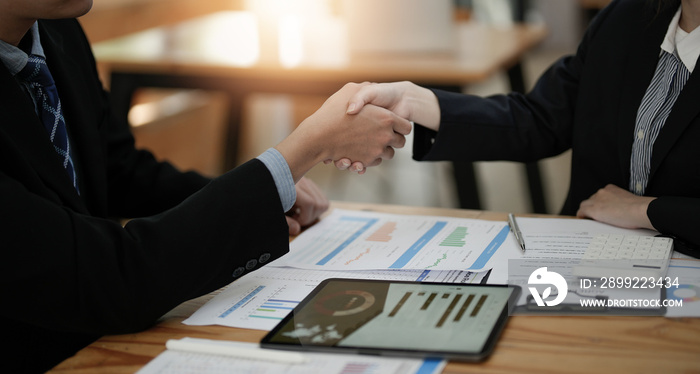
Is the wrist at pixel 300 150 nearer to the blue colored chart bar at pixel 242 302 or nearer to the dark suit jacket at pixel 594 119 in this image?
the blue colored chart bar at pixel 242 302

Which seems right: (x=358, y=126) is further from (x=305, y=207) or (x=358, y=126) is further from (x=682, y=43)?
(x=682, y=43)

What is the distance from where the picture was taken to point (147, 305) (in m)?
0.91

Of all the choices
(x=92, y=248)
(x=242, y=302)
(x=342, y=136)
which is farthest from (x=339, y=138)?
(x=92, y=248)

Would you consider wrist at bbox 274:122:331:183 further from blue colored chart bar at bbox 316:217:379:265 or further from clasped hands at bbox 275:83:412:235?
blue colored chart bar at bbox 316:217:379:265

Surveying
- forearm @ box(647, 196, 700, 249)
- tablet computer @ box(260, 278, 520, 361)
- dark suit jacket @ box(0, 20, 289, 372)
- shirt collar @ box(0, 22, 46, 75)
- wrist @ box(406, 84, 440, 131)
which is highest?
shirt collar @ box(0, 22, 46, 75)

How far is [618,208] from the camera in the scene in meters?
1.21

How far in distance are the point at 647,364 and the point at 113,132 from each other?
1.12 m

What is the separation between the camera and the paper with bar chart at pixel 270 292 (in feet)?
3.06

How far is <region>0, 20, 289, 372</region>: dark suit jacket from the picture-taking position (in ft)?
2.89

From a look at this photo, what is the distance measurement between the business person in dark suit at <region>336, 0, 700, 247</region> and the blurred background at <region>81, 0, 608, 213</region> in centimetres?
89

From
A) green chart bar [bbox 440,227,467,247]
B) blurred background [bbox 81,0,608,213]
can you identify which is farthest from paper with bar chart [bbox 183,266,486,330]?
blurred background [bbox 81,0,608,213]

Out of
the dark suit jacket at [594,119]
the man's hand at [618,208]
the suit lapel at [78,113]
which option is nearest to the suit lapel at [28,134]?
the suit lapel at [78,113]

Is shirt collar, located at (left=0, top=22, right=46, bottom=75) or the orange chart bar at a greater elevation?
shirt collar, located at (left=0, top=22, right=46, bottom=75)

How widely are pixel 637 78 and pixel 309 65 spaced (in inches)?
52.8
